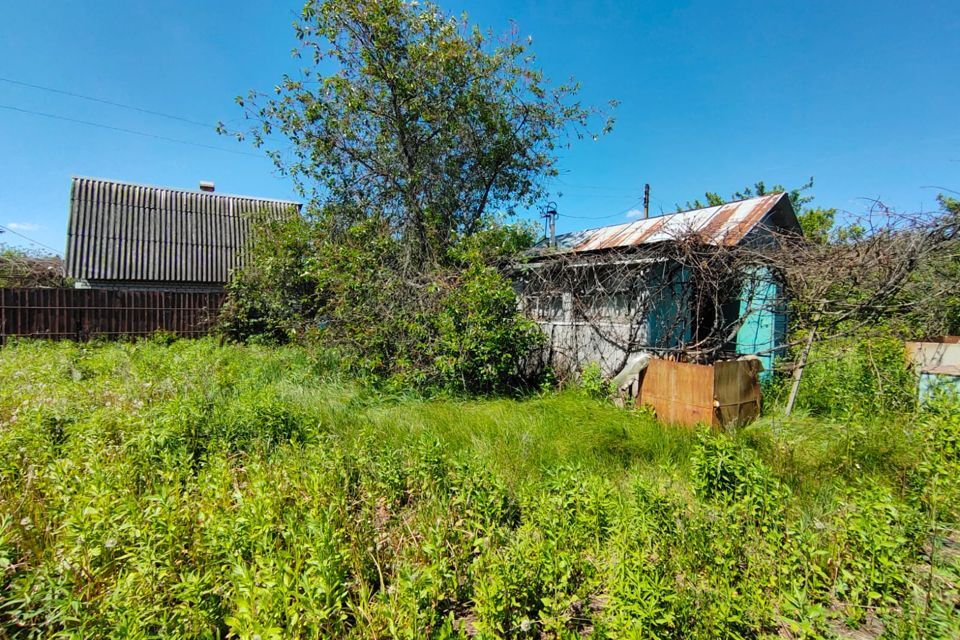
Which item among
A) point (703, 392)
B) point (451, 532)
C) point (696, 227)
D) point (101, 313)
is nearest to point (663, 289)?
point (696, 227)

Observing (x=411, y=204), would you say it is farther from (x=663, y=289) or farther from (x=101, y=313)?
(x=101, y=313)

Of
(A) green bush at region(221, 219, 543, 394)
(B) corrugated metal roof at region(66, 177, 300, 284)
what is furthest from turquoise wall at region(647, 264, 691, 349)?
(B) corrugated metal roof at region(66, 177, 300, 284)

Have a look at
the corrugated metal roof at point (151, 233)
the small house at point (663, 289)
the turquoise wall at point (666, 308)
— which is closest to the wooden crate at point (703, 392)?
the small house at point (663, 289)

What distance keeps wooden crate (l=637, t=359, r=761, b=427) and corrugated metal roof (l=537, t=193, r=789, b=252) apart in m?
1.72

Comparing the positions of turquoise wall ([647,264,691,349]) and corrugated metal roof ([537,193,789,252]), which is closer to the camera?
corrugated metal roof ([537,193,789,252])

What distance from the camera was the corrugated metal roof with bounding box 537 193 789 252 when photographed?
611 cm

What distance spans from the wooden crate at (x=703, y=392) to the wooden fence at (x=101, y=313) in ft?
40.1

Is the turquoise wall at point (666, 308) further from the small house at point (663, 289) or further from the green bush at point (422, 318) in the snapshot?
the green bush at point (422, 318)

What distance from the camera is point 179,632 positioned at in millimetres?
1943

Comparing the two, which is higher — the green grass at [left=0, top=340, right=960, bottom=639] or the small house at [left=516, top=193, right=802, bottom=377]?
the small house at [left=516, top=193, right=802, bottom=377]

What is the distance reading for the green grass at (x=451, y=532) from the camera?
1.92 metres

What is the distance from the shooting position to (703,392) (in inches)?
195

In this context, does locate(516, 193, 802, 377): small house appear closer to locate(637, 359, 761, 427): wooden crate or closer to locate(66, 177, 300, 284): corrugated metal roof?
locate(637, 359, 761, 427): wooden crate

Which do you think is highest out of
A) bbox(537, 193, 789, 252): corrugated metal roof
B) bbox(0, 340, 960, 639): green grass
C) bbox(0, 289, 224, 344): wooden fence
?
bbox(537, 193, 789, 252): corrugated metal roof
